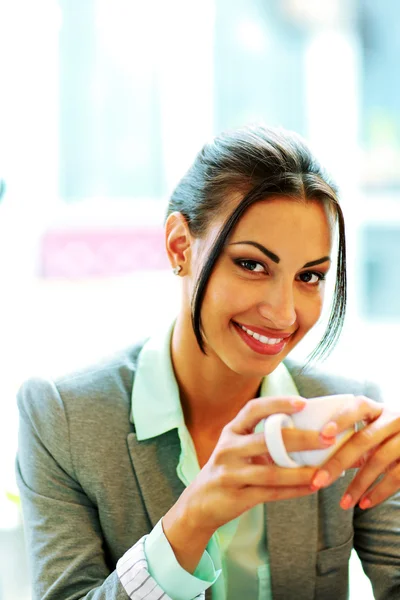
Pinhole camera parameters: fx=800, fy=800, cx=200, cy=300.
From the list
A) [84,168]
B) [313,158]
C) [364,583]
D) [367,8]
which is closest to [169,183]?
[84,168]

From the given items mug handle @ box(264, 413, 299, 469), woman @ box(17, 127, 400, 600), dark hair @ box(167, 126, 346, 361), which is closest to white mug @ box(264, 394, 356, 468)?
mug handle @ box(264, 413, 299, 469)

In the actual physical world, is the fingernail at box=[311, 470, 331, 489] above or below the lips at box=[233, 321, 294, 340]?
below

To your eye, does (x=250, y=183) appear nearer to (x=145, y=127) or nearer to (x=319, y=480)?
(x=319, y=480)

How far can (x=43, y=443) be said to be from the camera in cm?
134

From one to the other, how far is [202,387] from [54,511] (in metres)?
0.33

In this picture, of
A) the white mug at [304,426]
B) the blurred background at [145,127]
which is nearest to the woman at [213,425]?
the white mug at [304,426]

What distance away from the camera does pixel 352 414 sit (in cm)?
99

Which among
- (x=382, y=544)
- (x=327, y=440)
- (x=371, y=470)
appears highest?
(x=327, y=440)

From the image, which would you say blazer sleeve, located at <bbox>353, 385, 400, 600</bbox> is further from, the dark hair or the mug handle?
the mug handle

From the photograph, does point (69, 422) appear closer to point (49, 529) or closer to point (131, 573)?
point (49, 529)

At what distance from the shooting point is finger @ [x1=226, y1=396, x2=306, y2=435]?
37.3 inches

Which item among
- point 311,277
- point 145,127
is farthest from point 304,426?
point 145,127

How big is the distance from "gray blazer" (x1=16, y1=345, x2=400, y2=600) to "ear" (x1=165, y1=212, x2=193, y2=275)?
0.24 metres

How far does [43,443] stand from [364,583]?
1.06 meters
